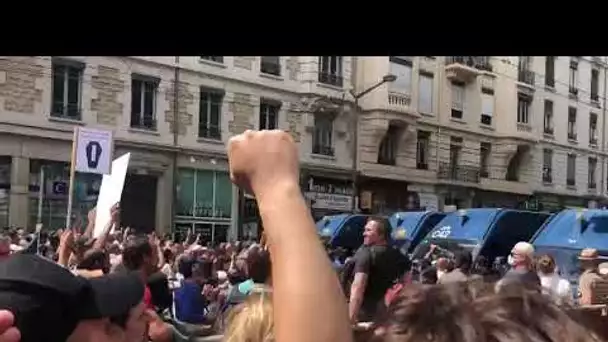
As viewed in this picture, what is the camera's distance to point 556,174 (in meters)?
50.0

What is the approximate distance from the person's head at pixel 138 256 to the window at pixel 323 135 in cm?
3112

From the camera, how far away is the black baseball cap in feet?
6.04

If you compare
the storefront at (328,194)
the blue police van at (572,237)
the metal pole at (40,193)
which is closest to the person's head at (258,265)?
the blue police van at (572,237)

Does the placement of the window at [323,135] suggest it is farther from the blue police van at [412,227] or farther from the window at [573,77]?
the window at [573,77]

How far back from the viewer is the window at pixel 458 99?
43656 millimetres

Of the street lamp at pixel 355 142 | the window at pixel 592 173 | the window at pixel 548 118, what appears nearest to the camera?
the street lamp at pixel 355 142

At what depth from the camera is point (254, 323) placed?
270cm

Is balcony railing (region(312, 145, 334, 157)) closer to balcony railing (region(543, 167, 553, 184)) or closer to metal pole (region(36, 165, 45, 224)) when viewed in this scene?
metal pole (region(36, 165, 45, 224))

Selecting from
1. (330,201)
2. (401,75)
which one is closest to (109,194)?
(330,201)

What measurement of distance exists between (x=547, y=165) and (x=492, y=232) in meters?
33.9

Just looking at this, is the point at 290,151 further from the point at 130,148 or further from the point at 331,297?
the point at 130,148

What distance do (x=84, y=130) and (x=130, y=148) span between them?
19891 millimetres

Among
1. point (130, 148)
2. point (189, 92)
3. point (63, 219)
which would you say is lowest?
point (63, 219)
